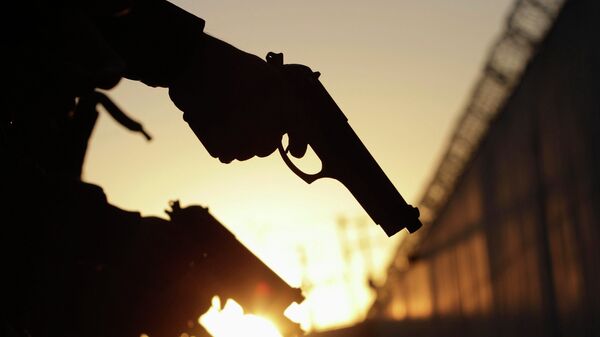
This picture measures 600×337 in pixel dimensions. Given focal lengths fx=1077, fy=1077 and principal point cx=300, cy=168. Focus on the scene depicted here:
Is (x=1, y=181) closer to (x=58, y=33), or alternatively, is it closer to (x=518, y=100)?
(x=58, y=33)

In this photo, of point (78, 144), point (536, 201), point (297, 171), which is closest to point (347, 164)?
point (297, 171)

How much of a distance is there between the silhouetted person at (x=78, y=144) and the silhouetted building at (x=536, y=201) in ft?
33.5

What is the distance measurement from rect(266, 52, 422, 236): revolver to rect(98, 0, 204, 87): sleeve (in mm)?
426

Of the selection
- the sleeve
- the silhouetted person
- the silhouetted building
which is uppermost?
the silhouetted building

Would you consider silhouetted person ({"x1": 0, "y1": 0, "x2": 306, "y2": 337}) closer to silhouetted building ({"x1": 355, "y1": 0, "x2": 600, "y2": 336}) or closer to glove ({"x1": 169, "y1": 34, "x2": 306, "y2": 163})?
glove ({"x1": 169, "y1": 34, "x2": 306, "y2": 163})

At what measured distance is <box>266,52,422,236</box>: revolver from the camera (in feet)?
14.5

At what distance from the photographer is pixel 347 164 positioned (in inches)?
178

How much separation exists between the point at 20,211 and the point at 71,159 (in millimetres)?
998

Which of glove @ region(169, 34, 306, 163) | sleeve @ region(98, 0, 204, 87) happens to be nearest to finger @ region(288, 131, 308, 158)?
glove @ region(169, 34, 306, 163)

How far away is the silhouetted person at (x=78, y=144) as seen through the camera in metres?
3.43

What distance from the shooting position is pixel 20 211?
13.3 feet

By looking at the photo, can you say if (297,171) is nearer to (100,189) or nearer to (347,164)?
(347,164)

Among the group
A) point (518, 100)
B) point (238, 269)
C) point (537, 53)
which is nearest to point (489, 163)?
point (518, 100)

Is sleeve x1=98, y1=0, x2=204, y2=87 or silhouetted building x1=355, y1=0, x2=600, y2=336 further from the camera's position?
silhouetted building x1=355, y1=0, x2=600, y2=336
